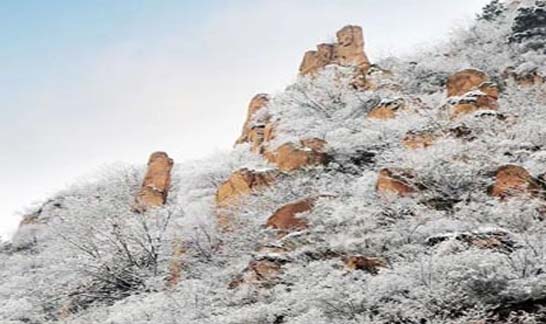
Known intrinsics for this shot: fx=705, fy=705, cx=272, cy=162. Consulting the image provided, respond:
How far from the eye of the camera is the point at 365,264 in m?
13.8

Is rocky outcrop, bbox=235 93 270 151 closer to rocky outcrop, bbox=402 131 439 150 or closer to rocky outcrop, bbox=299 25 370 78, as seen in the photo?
rocky outcrop, bbox=299 25 370 78

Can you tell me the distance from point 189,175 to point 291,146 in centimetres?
855

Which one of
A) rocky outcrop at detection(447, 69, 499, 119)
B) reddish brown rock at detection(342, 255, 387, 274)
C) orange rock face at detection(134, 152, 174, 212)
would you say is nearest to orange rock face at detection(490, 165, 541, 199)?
reddish brown rock at detection(342, 255, 387, 274)

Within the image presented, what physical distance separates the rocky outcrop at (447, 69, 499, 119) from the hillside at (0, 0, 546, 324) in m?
0.07

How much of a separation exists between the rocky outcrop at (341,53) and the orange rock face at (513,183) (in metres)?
19.4

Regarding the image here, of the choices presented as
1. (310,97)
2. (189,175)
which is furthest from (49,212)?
(310,97)

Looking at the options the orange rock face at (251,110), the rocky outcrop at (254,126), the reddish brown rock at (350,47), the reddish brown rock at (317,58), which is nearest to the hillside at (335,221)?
the rocky outcrop at (254,126)

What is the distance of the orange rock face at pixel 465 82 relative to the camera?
87.7 ft

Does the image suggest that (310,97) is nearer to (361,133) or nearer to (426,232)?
(361,133)

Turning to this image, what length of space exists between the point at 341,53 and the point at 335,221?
21.7 meters

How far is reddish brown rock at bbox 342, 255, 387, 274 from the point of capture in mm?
13642

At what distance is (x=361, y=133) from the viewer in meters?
24.9

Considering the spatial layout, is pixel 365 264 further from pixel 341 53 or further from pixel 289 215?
pixel 341 53

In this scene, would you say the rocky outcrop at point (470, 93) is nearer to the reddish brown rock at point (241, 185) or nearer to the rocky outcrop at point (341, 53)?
the reddish brown rock at point (241, 185)
